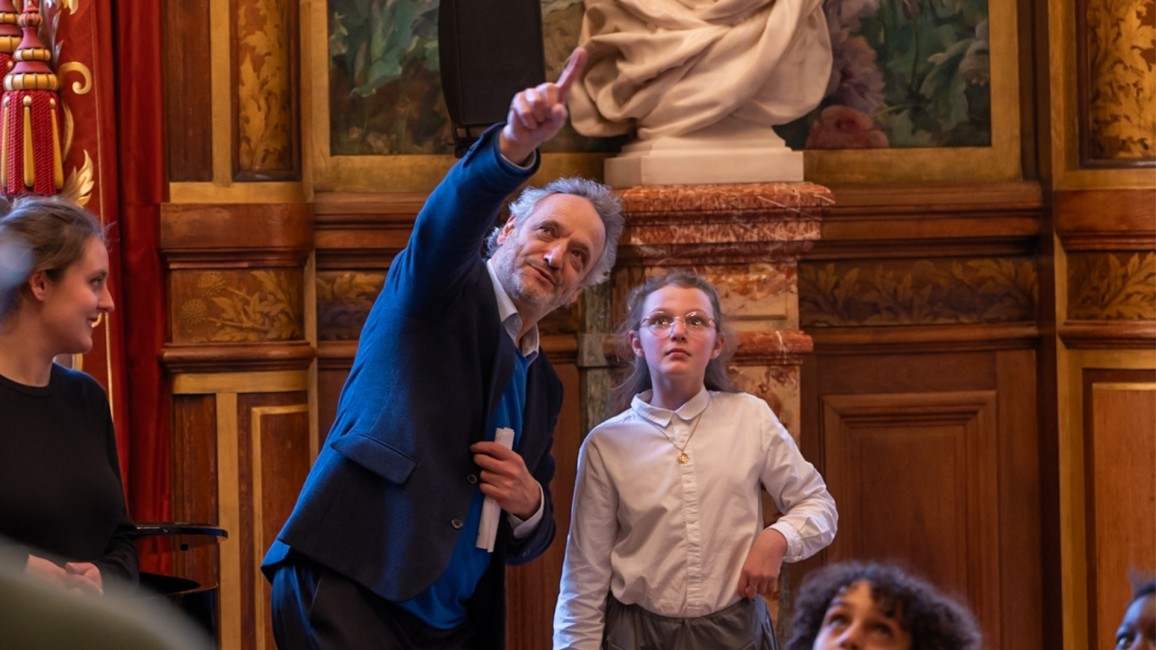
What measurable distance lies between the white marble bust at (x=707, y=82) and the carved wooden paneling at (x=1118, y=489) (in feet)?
3.83

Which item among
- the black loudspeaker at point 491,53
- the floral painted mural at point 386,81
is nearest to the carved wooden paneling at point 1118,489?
the black loudspeaker at point 491,53

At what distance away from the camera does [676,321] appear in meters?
3.04

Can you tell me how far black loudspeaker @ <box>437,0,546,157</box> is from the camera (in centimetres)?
369

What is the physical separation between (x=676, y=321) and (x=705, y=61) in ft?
3.95

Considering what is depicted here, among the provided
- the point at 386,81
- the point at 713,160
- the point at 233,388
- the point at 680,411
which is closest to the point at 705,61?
the point at 713,160

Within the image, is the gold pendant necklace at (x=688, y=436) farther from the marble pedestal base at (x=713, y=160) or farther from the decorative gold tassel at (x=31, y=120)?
the decorative gold tassel at (x=31, y=120)

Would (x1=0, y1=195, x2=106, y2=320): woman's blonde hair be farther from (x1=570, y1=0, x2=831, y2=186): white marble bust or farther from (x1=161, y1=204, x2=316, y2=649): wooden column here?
(x1=570, y1=0, x2=831, y2=186): white marble bust

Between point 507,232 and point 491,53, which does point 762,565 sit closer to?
point 507,232

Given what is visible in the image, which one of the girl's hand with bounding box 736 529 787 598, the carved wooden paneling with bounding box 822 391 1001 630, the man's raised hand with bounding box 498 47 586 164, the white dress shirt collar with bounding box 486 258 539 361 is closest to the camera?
the man's raised hand with bounding box 498 47 586 164

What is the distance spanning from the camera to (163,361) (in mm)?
3895

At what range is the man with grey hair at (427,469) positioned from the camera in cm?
223

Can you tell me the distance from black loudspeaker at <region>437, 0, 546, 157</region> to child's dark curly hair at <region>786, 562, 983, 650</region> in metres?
1.75

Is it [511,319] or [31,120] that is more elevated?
[31,120]

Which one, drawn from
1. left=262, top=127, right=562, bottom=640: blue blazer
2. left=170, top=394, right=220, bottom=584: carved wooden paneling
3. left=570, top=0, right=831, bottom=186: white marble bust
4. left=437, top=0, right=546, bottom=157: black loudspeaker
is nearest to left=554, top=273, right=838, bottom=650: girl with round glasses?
left=262, top=127, right=562, bottom=640: blue blazer
